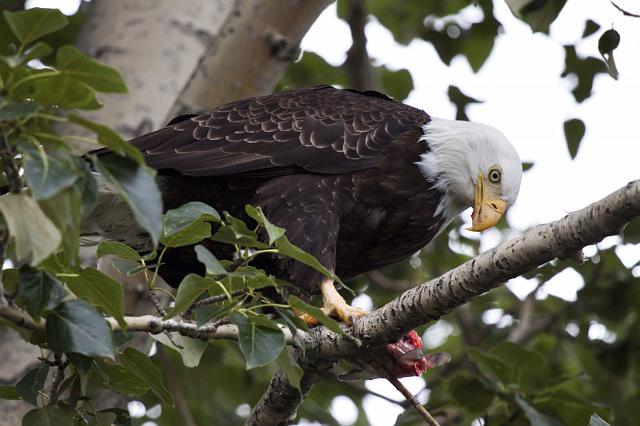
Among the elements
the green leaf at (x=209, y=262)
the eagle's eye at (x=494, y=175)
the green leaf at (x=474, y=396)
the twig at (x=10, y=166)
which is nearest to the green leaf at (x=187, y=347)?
the green leaf at (x=209, y=262)

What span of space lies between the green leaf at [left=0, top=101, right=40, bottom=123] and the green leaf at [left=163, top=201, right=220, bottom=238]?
0.60 m

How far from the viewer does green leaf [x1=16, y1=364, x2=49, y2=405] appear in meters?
2.61

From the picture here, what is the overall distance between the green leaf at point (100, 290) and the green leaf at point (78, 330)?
8 centimetres

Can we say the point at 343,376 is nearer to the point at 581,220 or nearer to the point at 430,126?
the point at 581,220

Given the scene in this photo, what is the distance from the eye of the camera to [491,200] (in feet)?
14.7

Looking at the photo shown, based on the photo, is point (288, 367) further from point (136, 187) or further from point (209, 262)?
point (136, 187)

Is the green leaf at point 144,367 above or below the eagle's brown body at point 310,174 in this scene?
above

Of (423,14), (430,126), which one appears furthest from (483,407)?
(423,14)

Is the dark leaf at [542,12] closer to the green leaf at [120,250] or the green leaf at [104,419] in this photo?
the green leaf at [120,250]

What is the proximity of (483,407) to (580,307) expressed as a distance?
1859mm

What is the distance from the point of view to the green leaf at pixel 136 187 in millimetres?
1973

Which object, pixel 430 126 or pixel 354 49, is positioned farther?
pixel 354 49

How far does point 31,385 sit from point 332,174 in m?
2.01

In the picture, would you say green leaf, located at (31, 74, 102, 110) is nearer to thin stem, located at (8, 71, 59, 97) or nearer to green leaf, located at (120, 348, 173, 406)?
thin stem, located at (8, 71, 59, 97)
